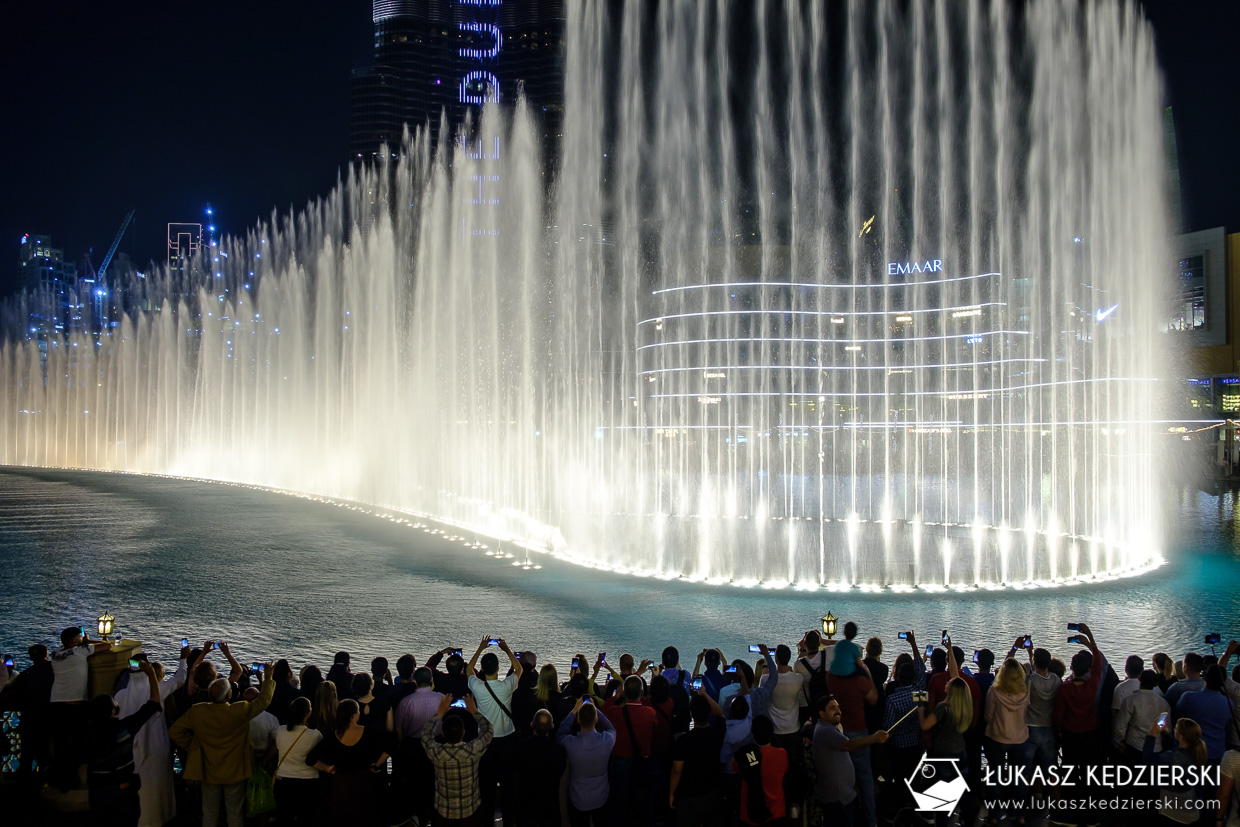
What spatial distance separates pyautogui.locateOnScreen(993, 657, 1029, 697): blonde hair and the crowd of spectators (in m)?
0.01

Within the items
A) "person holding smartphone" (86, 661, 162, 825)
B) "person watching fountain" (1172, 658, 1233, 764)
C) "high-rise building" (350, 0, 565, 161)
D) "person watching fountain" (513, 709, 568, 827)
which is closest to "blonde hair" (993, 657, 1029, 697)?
"person watching fountain" (1172, 658, 1233, 764)

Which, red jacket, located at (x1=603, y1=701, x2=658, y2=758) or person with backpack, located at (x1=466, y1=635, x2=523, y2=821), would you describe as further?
person with backpack, located at (x1=466, y1=635, x2=523, y2=821)

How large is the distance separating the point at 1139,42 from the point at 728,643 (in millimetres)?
20691

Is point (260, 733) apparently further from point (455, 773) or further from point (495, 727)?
point (495, 727)

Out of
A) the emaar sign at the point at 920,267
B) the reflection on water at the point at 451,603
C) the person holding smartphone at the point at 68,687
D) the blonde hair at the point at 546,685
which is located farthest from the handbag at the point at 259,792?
the emaar sign at the point at 920,267

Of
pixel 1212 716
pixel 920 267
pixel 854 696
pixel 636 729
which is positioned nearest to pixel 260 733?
pixel 636 729

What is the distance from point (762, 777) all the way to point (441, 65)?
611 feet

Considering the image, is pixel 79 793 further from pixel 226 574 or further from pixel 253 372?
pixel 253 372

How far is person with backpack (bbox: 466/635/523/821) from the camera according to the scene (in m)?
5.93

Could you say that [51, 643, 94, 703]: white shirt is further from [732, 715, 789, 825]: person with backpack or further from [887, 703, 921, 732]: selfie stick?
[887, 703, 921, 732]: selfie stick

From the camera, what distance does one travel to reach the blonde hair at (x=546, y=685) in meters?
6.27

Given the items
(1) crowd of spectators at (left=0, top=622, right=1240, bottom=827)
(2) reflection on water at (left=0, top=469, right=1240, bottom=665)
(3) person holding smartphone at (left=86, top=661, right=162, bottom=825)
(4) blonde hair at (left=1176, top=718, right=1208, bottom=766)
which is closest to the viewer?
(4) blonde hair at (left=1176, top=718, right=1208, bottom=766)

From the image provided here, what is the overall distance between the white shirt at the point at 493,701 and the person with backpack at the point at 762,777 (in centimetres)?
173

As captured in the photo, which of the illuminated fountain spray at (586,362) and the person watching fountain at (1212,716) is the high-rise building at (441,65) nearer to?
the illuminated fountain spray at (586,362)
